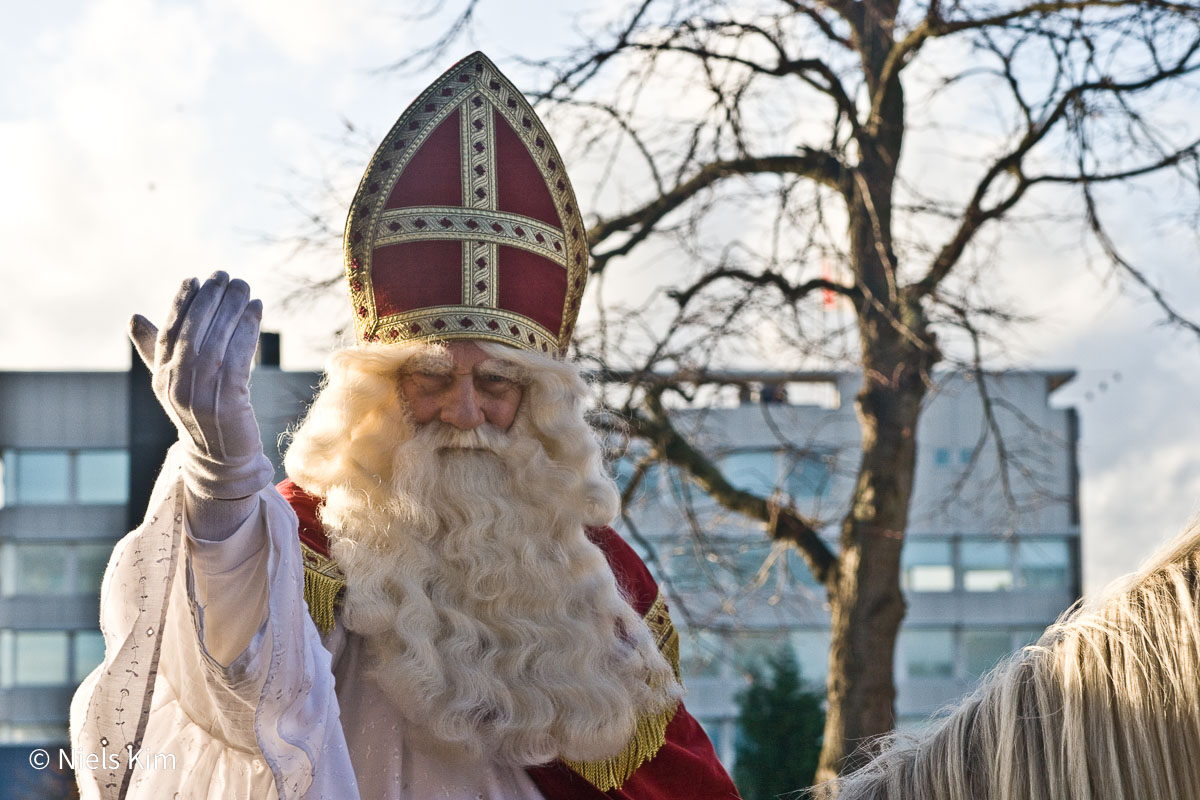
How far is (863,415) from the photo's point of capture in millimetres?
7273

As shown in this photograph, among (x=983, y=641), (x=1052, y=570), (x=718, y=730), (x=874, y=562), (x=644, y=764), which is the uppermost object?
(x=1052, y=570)

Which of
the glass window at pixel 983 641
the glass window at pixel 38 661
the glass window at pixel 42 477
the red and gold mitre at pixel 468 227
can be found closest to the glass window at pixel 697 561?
the red and gold mitre at pixel 468 227

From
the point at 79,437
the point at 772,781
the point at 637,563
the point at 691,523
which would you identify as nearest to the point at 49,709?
the point at 79,437

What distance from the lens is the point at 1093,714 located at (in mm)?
1823

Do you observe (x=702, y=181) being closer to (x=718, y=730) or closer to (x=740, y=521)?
(x=740, y=521)

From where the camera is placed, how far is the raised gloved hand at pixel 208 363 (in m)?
1.96

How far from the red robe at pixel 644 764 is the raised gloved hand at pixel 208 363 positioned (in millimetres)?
906

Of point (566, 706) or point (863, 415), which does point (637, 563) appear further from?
point (863, 415)

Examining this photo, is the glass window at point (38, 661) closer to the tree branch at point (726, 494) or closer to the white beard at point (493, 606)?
the tree branch at point (726, 494)

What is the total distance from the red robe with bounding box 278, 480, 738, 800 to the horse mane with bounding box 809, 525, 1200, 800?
112cm

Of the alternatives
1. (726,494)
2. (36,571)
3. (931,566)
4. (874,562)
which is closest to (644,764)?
(874,562)

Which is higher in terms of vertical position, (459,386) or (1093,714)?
(459,386)

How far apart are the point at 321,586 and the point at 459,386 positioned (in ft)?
1.73

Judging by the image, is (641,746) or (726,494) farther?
(726,494)
